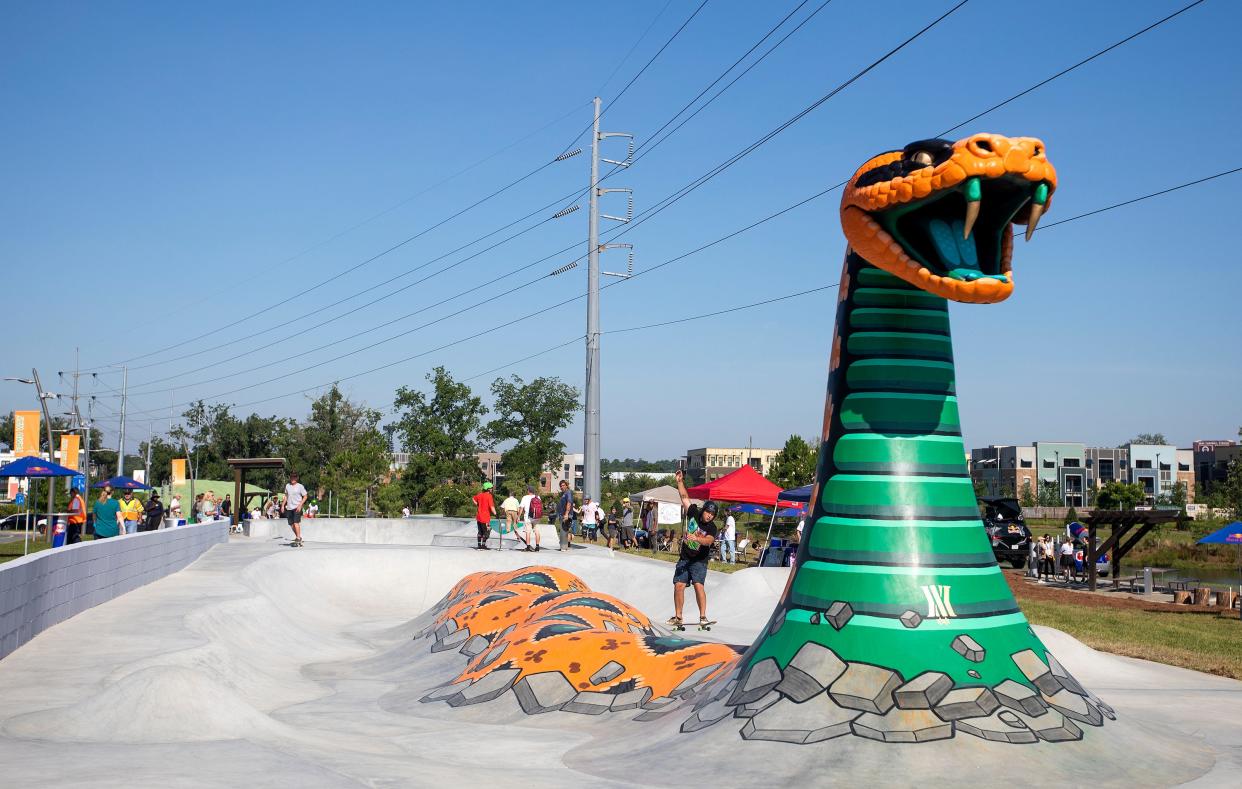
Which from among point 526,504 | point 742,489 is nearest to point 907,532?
point 742,489

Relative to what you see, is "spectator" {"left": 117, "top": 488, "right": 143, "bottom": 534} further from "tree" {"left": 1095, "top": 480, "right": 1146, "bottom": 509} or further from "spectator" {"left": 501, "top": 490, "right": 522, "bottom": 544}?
"tree" {"left": 1095, "top": 480, "right": 1146, "bottom": 509}

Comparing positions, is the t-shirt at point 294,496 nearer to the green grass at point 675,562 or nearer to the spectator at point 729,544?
the green grass at point 675,562

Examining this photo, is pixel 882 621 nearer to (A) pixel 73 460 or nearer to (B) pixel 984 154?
(B) pixel 984 154

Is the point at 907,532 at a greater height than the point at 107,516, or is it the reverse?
the point at 907,532

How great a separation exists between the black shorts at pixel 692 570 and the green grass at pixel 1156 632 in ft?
19.9

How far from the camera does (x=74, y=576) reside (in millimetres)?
13922

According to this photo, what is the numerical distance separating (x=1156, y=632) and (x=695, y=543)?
9.05m

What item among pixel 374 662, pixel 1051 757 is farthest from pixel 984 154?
pixel 374 662

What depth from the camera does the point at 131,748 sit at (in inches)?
270

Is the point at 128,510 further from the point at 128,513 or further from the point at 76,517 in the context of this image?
the point at 76,517

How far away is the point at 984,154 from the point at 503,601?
28.0 feet

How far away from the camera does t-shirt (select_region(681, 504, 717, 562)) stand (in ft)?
46.1

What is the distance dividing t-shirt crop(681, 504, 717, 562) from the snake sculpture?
550 centimetres

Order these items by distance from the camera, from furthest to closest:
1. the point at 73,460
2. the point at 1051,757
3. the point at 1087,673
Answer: the point at 73,460
the point at 1087,673
the point at 1051,757
